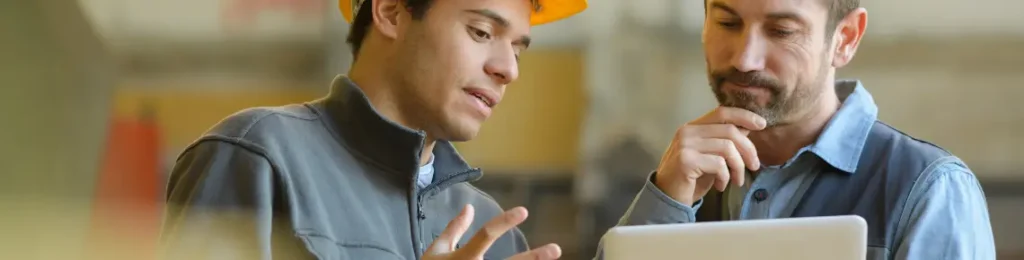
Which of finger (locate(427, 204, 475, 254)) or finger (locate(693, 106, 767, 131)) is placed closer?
finger (locate(427, 204, 475, 254))

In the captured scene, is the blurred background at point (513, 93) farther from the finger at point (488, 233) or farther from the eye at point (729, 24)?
the finger at point (488, 233)

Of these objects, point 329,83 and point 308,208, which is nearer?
point 308,208

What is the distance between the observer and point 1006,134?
1.25 m

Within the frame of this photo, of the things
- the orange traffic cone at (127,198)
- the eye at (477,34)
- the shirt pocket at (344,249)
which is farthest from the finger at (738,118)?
the orange traffic cone at (127,198)

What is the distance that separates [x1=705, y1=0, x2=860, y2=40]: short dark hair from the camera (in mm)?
1172

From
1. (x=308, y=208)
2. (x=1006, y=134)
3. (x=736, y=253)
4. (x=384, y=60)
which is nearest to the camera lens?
(x=736, y=253)

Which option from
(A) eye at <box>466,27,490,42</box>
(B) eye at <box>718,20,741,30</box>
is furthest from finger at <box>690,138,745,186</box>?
(A) eye at <box>466,27,490,42</box>

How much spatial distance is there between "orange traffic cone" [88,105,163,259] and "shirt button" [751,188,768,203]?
63 cm

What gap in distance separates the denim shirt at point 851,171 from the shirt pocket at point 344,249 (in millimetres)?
261

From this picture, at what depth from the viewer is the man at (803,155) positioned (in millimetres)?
1122

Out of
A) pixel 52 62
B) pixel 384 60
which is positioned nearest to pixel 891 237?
pixel 384 60

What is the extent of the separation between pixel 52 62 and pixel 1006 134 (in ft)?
3.50

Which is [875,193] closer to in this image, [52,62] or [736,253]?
[736,253]

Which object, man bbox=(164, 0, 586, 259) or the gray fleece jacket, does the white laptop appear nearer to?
man bbox=(164, 0, 586, 259)
